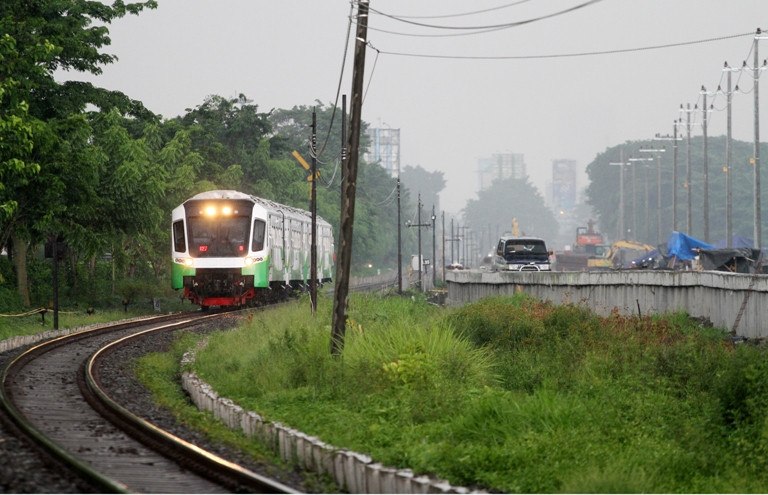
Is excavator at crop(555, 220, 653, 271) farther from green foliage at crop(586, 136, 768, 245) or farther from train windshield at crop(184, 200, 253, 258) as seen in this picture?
train windshield at crop(184, 200, 253, 258)

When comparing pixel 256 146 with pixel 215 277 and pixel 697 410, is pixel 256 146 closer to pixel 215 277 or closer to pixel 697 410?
pixel 215 277

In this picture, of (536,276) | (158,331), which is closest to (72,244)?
(158,331)

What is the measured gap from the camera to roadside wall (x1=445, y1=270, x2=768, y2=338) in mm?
24250

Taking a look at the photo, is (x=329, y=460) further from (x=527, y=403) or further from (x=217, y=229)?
(x=217, y=229)

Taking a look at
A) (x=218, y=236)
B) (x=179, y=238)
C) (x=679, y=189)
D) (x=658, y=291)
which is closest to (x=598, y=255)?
(x=679, y=189)

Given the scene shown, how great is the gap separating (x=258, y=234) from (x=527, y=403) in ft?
79.2

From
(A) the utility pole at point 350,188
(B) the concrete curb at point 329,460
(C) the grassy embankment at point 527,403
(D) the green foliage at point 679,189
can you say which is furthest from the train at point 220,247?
(D) the green foliage at point 679,189

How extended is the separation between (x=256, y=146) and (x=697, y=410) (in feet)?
216

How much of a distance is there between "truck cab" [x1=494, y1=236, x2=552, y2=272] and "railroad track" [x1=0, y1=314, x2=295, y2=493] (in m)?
27.3

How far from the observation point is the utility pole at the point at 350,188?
18.5 metres

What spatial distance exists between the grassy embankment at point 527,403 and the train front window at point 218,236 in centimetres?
1375

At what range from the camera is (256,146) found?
77250 millimetres

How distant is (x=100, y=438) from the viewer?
12.6 metres

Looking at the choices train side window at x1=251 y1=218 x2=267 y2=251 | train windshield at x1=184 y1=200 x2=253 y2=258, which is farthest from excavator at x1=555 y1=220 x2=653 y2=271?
train windshield at x1=184 y1=200 x2=253 y2=258
